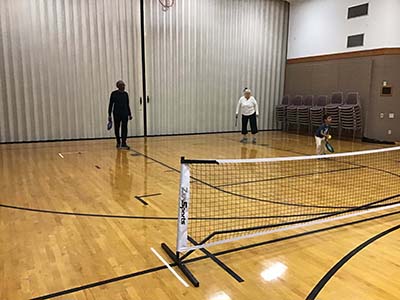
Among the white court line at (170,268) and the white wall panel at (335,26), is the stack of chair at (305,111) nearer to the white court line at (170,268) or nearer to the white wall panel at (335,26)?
the white wall panel at (335,26)

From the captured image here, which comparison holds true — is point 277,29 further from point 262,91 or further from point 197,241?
point 197,241

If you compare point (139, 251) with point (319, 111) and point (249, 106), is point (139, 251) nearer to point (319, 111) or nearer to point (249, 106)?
point (249, 106)

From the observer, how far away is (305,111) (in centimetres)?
1401

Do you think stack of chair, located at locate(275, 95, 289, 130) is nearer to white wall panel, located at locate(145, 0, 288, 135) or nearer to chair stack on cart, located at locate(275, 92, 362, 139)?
chair stack on cart, located at locate(275, 92, 362, 139)

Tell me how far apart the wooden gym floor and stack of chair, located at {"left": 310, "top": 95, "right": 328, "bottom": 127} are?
879 centimetres

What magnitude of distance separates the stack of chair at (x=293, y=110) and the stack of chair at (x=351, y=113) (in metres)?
2.10

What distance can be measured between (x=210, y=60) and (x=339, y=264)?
11595mm

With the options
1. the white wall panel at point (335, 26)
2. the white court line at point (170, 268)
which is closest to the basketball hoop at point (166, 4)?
the white wall panel at point (335, 26)

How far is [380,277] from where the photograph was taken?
3.11m

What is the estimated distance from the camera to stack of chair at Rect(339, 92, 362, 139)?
40.2ft

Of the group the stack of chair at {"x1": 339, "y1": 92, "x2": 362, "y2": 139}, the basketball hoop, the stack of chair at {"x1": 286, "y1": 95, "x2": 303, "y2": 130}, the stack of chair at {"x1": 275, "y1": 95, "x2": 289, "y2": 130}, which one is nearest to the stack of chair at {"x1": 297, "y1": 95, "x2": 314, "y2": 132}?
the stack of chair at {"x1": 286, "y1": 95, "x2": 303, "y2": 130}

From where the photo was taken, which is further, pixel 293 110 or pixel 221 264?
pixel 293 110

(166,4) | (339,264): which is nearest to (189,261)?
(339,264)

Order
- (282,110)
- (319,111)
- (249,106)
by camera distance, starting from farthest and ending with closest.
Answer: (282,110)
(319,111)
(249,106)
